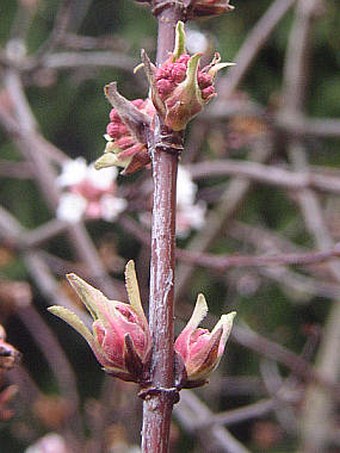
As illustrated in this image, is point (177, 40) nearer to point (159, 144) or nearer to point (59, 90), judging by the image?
point (159, 144)

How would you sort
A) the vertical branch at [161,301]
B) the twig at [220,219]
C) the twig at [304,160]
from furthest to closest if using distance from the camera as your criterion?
the twig at [304,160] < the twig at [220,219] < the vertical branch at [161,301]

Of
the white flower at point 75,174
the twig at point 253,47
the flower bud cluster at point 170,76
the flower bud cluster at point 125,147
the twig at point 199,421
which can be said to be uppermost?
the twig at point 253,47

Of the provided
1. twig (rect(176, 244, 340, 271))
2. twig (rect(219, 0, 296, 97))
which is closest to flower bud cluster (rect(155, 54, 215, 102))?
twig (rect(176, 244, 340, 271))

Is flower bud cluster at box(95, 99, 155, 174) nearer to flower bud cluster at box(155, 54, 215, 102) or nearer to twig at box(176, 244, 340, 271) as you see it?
flower bud cluster at box(155, 54, 215, 102)

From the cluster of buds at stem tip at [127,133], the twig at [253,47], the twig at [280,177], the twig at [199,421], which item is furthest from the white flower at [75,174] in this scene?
the cluster of buds at stem tip at [127,133]

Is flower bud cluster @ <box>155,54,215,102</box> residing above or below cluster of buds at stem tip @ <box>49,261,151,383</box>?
above

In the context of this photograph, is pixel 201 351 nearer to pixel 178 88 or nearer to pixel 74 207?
pixel 178 88

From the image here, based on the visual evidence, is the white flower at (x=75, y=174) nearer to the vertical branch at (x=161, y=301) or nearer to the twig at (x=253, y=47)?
the twig at (x=253, y=47)

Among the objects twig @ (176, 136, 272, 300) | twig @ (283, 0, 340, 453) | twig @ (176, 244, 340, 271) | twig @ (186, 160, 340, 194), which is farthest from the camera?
twig @ (283, 0, 340, 453)
